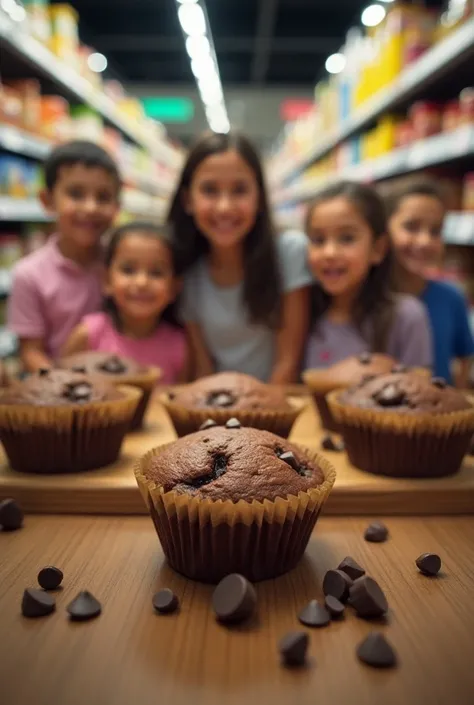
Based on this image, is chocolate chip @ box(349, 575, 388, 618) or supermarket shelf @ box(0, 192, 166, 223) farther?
supermarket shelf @ box(0, 192, 166, 223)

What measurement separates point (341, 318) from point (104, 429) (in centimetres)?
147

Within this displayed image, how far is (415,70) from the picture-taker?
3.75 m

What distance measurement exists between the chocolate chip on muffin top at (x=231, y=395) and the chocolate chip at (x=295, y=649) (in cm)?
84

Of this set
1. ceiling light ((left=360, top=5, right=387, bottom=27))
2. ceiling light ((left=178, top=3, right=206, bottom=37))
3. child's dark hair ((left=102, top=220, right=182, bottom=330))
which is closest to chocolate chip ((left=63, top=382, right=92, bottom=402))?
child's dark hair ((left=102, top=220, right=182, bottom=330))

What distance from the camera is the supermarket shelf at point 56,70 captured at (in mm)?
3646

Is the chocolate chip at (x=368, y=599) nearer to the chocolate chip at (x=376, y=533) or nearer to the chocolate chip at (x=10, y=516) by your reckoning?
the chocolate chip at (x=376, y=533)

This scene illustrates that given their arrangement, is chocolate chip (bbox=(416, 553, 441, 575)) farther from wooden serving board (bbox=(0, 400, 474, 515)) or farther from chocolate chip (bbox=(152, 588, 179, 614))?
chocolate chip (bbox=(152, 588, 179, 614))

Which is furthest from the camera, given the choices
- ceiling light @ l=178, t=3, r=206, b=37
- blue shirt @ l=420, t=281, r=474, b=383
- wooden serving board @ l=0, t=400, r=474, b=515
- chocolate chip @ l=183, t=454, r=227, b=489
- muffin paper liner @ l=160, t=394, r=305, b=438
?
ceiling light @ l=178, t=3, r=206, b=37

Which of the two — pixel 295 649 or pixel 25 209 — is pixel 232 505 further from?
pixel 25 209

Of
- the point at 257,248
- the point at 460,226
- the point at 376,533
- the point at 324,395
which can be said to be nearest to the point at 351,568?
the point at 376,533

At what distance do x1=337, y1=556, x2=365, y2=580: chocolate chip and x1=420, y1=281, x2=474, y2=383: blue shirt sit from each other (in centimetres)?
215

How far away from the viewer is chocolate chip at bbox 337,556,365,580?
1131mm

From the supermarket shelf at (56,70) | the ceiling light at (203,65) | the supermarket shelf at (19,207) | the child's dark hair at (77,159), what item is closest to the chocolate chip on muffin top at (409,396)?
the child's dark hair at (77,159)

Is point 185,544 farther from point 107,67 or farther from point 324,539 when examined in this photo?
point 107,67
